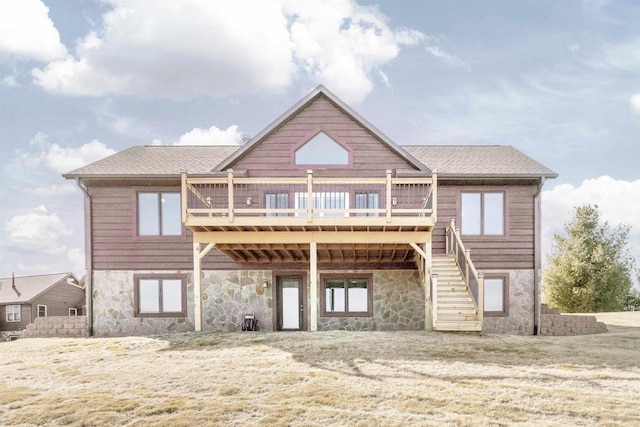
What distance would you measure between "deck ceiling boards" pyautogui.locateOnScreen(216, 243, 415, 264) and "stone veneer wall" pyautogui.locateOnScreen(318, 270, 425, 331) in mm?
594

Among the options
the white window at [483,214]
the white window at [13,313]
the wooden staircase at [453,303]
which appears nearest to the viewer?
the wooden staircase at [453,303]

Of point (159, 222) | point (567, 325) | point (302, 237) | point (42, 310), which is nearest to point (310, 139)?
point (302, 237)

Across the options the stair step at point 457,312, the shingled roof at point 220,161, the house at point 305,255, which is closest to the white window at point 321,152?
the house at point 305,255

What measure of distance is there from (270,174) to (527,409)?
11200mm

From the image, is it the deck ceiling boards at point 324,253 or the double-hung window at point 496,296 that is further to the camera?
the double-hung window at point 496,296

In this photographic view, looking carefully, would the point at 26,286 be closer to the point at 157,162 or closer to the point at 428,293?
the point at 157,162

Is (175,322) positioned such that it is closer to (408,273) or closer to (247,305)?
(247,305)

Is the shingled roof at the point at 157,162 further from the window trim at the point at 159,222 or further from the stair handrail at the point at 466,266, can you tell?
the stair handrail at the point at 466,266

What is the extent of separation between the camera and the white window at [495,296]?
1627 centimetres

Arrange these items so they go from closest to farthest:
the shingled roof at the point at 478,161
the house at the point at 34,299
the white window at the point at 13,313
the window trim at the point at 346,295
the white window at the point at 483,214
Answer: the shingled roof at the point at 478,161 < the window trim at the point at 346,295 < the white window at the point at 483,214 < the house at the point at 34,299 < the white window at the point at 13,313

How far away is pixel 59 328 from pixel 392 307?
36.0 ft

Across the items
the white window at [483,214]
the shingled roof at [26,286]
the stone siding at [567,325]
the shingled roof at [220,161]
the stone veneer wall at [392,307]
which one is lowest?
the shingled roof at [26,286]

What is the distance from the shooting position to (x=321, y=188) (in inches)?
642

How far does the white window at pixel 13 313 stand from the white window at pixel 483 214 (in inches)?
1309
